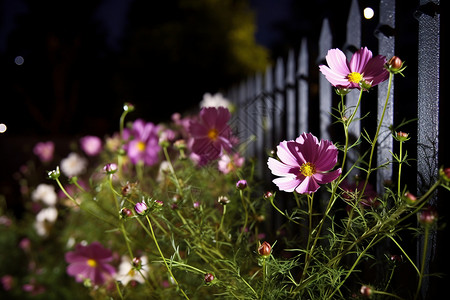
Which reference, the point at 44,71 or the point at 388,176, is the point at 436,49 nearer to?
the point at 388,176

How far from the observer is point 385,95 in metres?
0.92

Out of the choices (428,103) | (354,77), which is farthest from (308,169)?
(428,103)

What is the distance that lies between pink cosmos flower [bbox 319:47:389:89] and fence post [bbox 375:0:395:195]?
0.78 feet

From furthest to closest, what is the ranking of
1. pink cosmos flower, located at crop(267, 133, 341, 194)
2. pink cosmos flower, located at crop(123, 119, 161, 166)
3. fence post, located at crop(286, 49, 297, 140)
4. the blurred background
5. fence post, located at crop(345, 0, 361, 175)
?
1. the blurred background
2. fence post, located at crop(286, 49, 297, 140)
3. pink cosmos flower, located at crop(123, 119, 161, 166)
4. fence post, located at crop(345, 0, 361, 175)
5. pink cosmos flower, located at crop(267, 133, 341, 194)

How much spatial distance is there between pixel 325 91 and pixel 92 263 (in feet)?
2.72

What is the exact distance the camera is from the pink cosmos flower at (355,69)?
26.8 inches

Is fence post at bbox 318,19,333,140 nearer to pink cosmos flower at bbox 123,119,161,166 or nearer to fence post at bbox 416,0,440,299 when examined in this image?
fence post at bbox 416,0,440,299

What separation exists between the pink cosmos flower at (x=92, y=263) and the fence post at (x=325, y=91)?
2.34 feet

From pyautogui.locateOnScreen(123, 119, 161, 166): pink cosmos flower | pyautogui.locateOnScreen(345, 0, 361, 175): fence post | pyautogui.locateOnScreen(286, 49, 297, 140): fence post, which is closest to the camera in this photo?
pyautogui.locateOnScreen(345, 0, 361, 175): fence post

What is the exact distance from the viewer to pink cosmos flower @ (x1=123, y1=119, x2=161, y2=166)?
1.43 metres

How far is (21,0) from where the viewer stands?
1117 centimetres

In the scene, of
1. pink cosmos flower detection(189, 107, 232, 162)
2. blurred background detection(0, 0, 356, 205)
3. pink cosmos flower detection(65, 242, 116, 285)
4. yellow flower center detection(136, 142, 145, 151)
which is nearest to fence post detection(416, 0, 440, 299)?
pink cosmos flower detection(189, 107, 232, 162)

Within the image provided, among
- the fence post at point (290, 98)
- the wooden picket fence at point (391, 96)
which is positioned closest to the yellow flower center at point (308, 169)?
the wooden picket fence at point (391, 96)

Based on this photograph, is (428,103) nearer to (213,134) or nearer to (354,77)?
(354,77)
